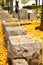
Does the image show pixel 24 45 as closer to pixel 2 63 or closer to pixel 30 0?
pixel 2 63

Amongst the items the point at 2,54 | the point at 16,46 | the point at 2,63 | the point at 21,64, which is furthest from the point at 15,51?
the point at 2,54

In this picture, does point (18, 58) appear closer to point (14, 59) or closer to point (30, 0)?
point (14, 59)

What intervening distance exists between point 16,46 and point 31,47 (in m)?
0.30

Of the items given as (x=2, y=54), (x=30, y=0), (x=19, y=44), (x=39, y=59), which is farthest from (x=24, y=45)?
(x=30, y=0)

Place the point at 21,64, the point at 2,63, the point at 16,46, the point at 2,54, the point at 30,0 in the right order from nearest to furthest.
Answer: the point at 21,64
the point at 16,46
the point at 2,63
the point at 2,54
the point at 30,0

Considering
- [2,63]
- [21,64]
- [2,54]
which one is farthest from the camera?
[2,54]

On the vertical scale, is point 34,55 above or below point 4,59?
above

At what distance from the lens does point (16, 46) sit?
5035 mm

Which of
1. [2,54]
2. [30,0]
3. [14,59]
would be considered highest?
[14,59]

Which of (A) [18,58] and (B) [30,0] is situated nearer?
(A) [18,58]

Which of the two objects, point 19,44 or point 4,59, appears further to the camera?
point 4,59

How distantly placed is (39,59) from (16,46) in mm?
540

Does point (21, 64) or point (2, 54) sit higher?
point (21, 64)

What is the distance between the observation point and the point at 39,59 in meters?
5.17
